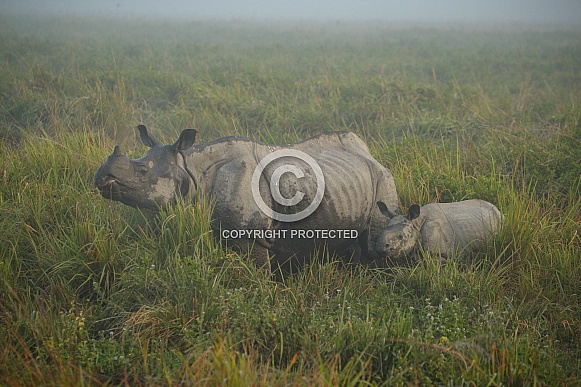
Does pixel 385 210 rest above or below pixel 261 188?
below

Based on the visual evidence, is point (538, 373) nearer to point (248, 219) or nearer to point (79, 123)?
point (248, 219)

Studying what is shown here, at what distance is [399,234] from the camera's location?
4.23 m

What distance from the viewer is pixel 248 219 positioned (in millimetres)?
3834

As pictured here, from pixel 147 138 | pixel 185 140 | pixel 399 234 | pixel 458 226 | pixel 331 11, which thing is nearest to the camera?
pixel 185 140

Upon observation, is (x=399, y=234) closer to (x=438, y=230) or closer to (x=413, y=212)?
(x=413, y=212)

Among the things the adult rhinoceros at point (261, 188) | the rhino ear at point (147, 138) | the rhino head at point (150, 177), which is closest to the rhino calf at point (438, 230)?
the adult rhinoceros at point (261, 188)

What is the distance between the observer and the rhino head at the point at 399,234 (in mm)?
4203

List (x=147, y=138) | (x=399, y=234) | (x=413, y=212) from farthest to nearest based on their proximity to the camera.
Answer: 1. (x=413, y=212)
2. (x=399, y=234)
3. (x=147, y=138)

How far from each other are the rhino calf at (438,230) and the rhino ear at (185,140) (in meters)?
1.55

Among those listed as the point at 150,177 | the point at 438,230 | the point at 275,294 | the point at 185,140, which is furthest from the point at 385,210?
→ the point at 150,177

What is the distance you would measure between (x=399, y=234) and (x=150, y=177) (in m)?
1.88

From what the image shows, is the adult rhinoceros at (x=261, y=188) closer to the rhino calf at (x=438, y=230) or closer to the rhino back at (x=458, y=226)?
the rhino calf at (x=438, y=230)

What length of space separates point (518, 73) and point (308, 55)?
5721mm

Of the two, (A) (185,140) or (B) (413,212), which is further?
(B) (413,212)
